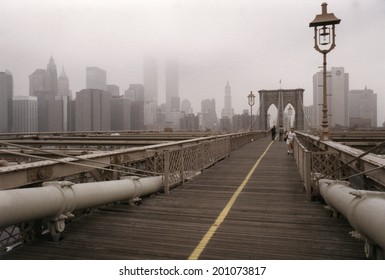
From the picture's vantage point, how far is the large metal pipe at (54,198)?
155 inches

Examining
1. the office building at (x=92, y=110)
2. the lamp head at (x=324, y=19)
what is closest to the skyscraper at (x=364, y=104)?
the lamp head at (x=324, y=19)

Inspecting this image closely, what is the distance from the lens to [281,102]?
3612 inches

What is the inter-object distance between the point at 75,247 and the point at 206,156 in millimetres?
9092

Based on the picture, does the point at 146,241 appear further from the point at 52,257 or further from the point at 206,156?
the point at 206,156

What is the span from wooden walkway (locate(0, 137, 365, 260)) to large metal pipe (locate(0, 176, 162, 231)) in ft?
1.32

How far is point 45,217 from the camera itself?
4.57m

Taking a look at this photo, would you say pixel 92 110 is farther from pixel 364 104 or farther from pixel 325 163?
pixel 325 163

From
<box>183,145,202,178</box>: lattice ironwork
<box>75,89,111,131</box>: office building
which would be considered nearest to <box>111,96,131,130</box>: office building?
<box>75,89,111,131</box>: office building

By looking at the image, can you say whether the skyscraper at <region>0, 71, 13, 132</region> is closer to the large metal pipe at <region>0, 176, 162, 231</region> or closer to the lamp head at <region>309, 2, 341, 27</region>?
the large metal pipe at <region>0, 176, 162, 231</region>

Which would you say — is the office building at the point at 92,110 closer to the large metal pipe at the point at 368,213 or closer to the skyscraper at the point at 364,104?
the skyscraper at the point at 364,104

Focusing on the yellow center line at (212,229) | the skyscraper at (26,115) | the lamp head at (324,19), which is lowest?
the yellow center line at (212,229)

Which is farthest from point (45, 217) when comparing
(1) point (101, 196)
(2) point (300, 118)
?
(2) point (300, 118)

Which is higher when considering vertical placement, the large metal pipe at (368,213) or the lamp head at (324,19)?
the lamp head at (324,19)

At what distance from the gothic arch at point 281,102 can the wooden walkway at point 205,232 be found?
86.1 m
